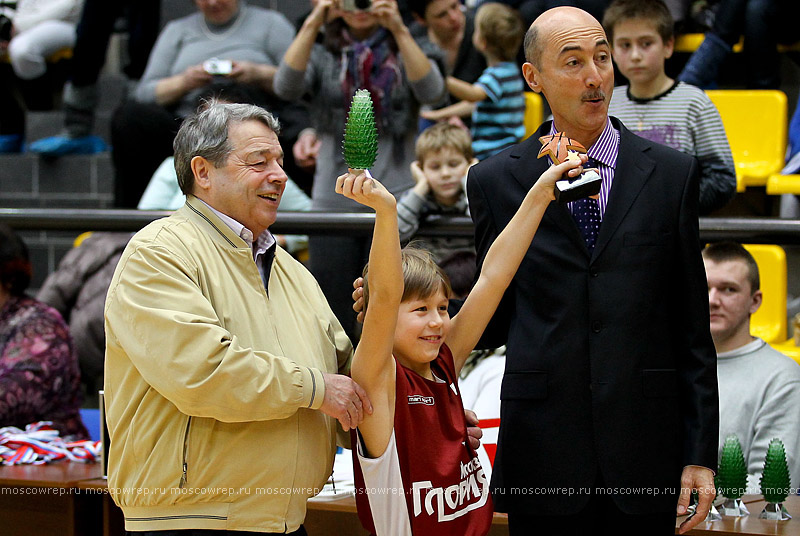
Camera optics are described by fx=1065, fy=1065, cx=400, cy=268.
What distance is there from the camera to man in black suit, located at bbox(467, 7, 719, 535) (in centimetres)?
217

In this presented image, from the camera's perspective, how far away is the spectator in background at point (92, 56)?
612 centimetres

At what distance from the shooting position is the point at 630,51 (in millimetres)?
3832

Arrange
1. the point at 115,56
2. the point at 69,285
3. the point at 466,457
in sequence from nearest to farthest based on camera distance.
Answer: the point at 466,457 < the point at 69,285 < the point at 115,56

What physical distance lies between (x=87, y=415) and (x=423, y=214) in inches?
62.2

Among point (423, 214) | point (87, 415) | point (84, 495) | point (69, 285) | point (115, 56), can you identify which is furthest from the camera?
point (115, 56)

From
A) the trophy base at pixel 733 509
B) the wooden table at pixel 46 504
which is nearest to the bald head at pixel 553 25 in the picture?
the trophy base at pixel 733 509

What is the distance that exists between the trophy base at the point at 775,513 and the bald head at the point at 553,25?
134 centimetres

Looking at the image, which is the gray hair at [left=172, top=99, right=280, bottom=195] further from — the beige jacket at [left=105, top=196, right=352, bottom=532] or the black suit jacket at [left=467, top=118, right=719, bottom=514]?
the black suit jacket at [left=467, top=118, right=719, bottom=514]

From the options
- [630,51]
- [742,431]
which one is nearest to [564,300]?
[742,431]

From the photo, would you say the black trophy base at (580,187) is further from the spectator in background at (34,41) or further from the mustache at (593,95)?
the spectator in background at (34,41)

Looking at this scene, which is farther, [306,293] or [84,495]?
[84,495]

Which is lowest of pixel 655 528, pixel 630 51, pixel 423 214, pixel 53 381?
pixel 53 381

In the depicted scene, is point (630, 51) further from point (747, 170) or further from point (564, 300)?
point (564, 300)

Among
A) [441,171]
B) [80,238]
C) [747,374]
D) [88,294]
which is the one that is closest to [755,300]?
[747,374]
